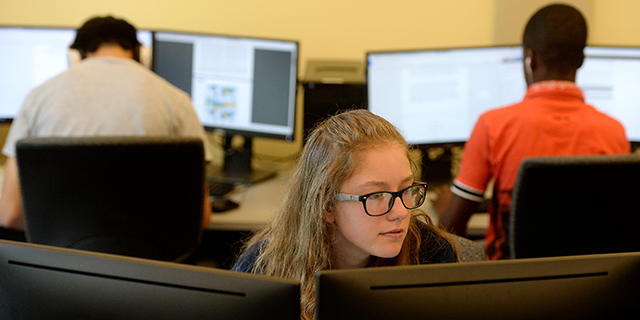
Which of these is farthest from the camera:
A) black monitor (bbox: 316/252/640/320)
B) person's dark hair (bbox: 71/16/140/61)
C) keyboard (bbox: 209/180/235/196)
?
keyboard (bbox: 209/180/235/196)

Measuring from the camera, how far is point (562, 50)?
160 cm

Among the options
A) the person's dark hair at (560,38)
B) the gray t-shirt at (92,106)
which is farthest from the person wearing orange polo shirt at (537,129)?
the gray t-shirt at (92,106)

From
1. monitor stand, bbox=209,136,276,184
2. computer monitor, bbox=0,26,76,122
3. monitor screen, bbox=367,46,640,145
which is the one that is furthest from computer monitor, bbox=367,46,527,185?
computer monitor, bbox=0,26,76,122

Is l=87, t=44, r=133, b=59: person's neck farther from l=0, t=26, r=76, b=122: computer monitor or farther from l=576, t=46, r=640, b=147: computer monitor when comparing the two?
l=576, t=46, r=640, b=147: computer monitor

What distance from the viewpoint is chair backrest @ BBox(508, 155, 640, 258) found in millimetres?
1285

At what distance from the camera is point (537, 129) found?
1529mm

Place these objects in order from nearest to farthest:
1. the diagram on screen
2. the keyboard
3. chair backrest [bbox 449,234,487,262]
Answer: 1. chair backrest [bbox 449,234,487,262]
2. the keyboard
3. the diagram on screen

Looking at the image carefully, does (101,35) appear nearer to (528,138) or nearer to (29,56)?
(29,56)

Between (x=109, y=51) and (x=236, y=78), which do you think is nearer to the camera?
(x=109, y=51)

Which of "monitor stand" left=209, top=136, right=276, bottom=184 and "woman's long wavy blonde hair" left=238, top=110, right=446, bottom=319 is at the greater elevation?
"woman's long wavy blonde hair" left=238, top=110, right=446, bottom=319

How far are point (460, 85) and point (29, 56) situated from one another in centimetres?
170

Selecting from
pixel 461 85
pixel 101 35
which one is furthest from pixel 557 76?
pixel 101 35

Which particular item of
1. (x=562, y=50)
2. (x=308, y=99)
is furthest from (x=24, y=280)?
(x=308, y=99)

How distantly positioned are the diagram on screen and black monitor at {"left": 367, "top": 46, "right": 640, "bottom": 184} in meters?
0.54
